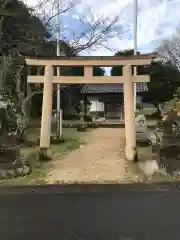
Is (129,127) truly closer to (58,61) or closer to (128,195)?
(58,61)

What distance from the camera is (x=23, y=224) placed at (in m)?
5.63

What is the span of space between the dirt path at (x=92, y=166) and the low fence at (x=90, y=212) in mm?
848

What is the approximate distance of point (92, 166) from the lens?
36.9 feet

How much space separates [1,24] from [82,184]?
29.7 feet

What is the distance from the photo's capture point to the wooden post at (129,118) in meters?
12.0

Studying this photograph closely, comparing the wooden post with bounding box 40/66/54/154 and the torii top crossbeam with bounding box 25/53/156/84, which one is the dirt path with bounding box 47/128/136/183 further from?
the torii top crossbeam with bounding box 25/53/156/84

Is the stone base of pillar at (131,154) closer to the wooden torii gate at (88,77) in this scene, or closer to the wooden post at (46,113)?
the wooden torii gate at (88,77)

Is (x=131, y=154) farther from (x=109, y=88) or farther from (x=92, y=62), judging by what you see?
(x=109, y=88)

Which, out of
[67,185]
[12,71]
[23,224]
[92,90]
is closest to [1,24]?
[12,71]

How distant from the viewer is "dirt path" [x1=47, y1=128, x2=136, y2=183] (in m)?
10.1

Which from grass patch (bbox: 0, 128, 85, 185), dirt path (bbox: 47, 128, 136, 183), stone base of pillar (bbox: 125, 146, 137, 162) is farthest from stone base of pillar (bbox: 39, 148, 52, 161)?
stone base of pillar (bbox: 125, 146, 137, 162)

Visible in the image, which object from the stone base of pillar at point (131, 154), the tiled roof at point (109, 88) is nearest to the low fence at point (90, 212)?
the stone base of pillar at point (131, 154)

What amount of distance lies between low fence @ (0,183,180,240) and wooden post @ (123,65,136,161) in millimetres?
2705

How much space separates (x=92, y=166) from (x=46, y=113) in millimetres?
2676
